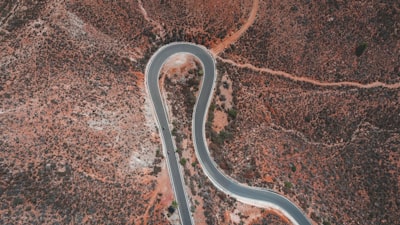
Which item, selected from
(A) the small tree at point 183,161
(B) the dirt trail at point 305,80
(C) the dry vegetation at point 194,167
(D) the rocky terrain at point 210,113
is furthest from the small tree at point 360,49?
(A) the small tree at point 183,161

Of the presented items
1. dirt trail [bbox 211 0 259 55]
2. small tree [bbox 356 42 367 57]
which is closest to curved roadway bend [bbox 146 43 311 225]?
dirt trail [bbox 211 0 259 55]

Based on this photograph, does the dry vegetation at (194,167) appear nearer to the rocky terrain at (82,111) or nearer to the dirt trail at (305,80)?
the rocky terrain at (82,111)

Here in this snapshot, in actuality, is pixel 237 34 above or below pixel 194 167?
above

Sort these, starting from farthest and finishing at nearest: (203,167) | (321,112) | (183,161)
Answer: (321,112)
(203,167)
(183,161)

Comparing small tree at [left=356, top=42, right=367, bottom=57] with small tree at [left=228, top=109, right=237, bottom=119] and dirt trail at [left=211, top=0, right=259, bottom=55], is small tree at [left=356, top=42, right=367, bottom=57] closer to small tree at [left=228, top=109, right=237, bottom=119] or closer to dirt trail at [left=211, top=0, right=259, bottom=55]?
dirt trail at [left=211, top=0, right=259, bottom=55]

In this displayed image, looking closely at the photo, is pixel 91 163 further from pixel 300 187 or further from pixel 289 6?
pixel 289 6

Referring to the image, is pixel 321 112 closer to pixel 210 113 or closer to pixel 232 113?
pixel 232 113

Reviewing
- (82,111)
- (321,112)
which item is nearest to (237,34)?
(321,112)

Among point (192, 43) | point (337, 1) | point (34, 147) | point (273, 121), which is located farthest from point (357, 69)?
point (34, 147)
